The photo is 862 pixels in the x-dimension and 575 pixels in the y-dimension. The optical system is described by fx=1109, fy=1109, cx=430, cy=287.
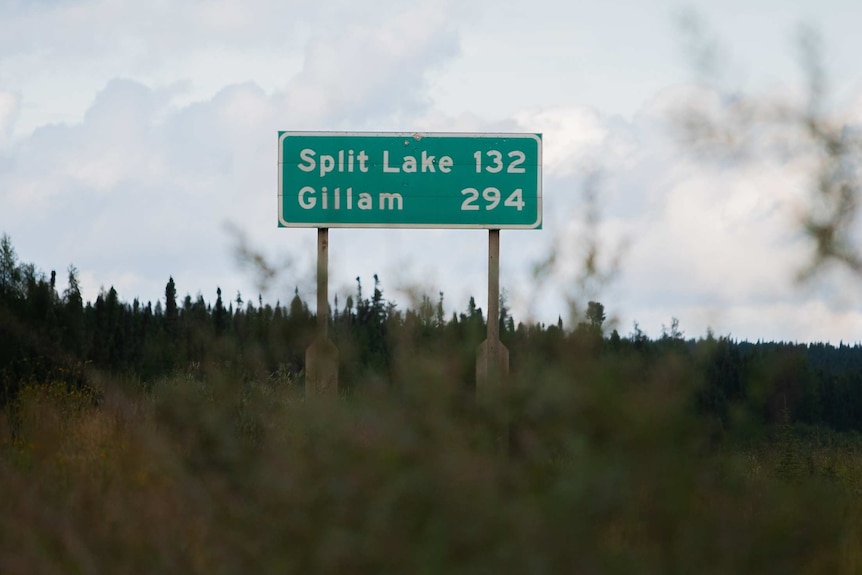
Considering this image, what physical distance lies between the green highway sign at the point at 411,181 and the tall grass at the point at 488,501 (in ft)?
23.8

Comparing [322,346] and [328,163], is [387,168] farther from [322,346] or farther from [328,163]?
[322,346]

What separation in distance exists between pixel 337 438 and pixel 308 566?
676mm

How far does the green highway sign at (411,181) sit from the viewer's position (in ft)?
42.4

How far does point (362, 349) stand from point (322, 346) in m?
5.95

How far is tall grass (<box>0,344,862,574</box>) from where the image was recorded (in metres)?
4.24

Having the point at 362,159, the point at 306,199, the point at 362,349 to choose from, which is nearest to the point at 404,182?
the point at 362,159

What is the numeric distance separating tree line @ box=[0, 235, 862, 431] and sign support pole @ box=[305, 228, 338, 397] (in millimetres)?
128

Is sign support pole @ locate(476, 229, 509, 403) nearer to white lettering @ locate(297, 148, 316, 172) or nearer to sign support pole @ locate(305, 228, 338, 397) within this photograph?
sign support pole @ locate(305, 228, 338, 397)

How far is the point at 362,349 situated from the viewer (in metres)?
18.7

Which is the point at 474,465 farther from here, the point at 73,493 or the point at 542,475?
the point at 73,493

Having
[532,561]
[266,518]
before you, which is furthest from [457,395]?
[532,561]

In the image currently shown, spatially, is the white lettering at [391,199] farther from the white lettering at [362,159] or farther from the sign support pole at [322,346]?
the sign support pole at [322,346]

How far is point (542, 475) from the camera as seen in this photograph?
4816mm

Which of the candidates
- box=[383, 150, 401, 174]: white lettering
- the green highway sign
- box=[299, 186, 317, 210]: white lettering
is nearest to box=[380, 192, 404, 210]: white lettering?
the green highway sign
